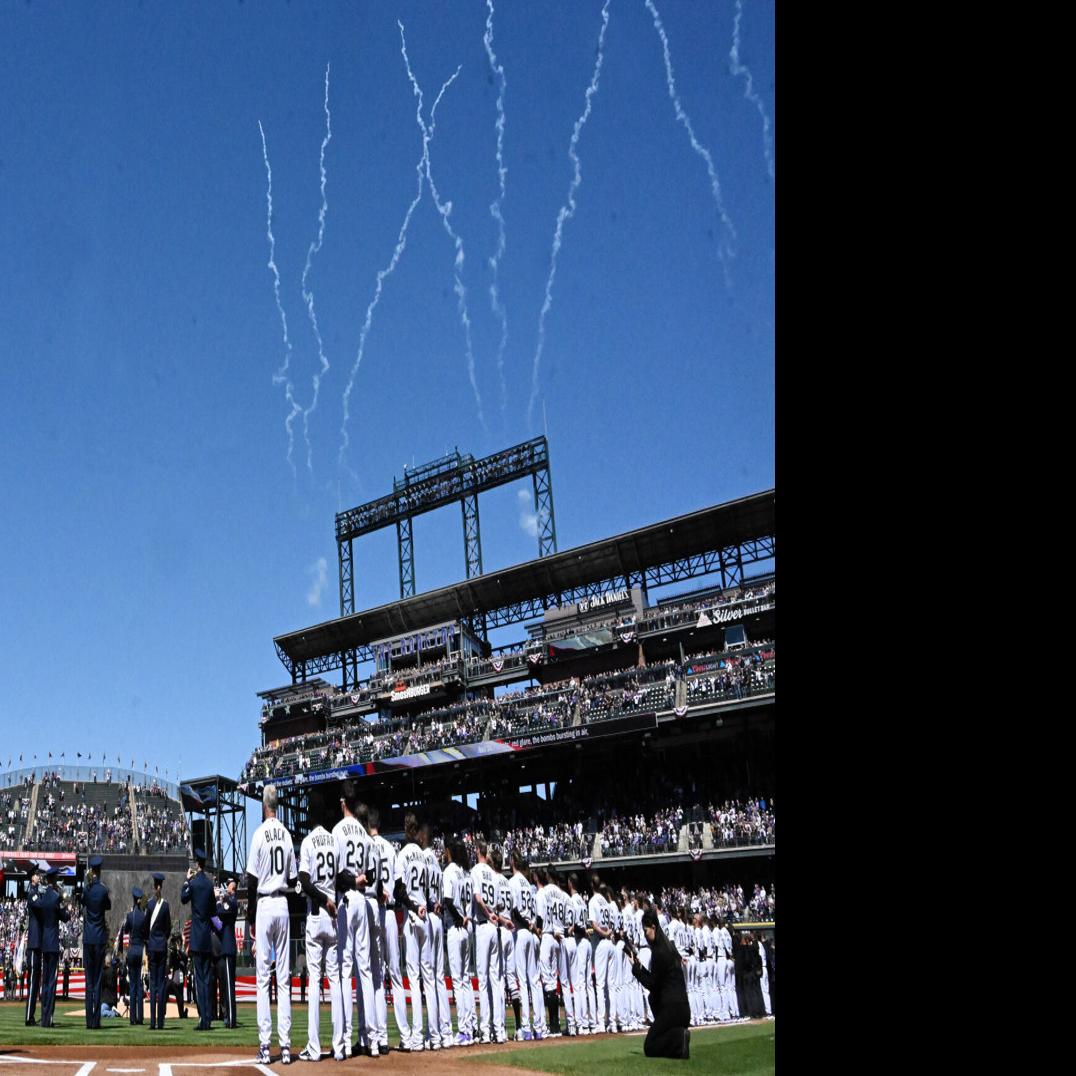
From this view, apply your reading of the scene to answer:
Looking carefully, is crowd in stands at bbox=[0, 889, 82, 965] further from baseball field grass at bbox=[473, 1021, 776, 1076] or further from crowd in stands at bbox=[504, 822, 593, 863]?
baseball field grass at bbox=[473, 1021, 776, 1076]

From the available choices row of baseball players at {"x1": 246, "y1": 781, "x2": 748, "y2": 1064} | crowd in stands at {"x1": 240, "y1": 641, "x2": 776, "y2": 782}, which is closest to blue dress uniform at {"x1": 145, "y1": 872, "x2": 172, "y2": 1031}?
row of baseball players at {"x1": 246, "y1": 781, "x2": 748, "y2": 1064}

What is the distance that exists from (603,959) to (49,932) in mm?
7842

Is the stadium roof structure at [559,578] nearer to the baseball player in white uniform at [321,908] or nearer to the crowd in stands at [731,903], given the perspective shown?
the crowd in stands at [731,903]

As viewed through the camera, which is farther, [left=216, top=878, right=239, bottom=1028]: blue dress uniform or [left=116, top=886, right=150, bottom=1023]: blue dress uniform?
[left=216, top=878, right=239, bottom=1028]: blue dress uniform

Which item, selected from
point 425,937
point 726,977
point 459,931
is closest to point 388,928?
point 425,937

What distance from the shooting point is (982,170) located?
4.15ft

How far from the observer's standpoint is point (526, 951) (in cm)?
1433

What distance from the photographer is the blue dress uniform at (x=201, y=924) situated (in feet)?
48.1

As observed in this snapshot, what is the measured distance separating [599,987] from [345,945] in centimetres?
694

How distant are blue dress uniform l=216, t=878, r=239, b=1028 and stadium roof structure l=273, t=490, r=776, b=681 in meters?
32.9

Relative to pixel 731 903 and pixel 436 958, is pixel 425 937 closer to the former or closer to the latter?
pixel 436 958

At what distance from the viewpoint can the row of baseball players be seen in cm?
978

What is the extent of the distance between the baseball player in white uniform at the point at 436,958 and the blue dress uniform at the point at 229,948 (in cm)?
494

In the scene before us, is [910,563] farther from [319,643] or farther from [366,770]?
[319,643]
